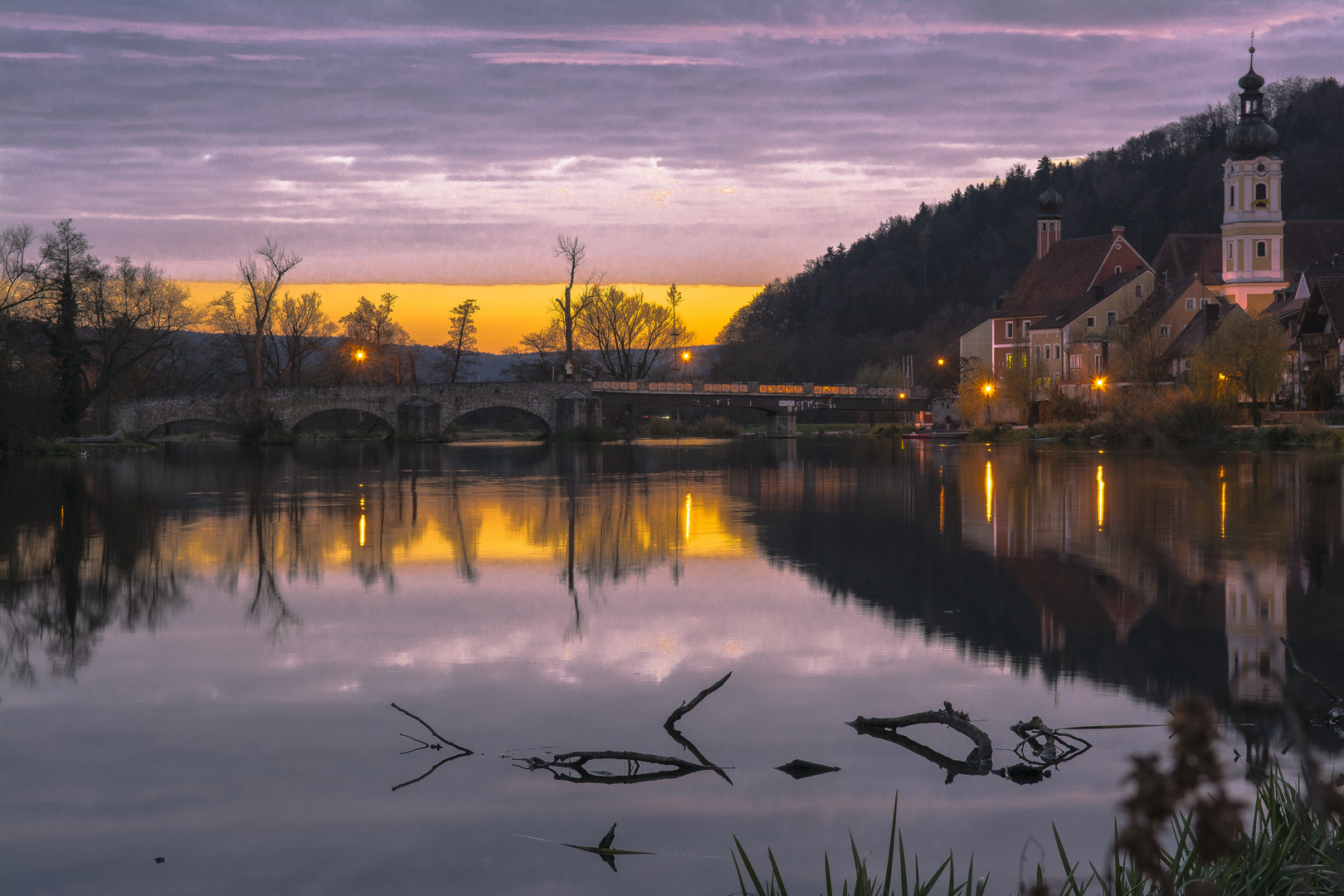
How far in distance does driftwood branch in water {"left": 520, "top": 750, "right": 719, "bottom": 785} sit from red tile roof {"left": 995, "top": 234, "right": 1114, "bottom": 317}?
85447mm

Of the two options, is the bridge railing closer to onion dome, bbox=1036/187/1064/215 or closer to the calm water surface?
onion dome, bbox=1036/187/1064/215

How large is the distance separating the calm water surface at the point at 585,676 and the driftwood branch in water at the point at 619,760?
7cm

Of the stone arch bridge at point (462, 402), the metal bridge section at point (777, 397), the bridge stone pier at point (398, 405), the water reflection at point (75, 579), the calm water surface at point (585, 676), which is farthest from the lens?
the metal bridge section at point (777, 397)

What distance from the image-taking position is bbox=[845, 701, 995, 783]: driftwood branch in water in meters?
6.91

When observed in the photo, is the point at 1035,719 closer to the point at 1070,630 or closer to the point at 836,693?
the point at 836,693

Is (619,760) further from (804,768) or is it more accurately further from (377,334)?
(377,334)

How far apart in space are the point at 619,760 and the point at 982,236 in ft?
517

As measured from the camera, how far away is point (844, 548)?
1727 centimetres

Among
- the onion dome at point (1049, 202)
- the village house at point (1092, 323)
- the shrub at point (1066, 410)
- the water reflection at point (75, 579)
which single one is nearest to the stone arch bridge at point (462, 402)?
the village house at point (1092, 323)

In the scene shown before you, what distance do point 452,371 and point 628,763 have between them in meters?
90.6

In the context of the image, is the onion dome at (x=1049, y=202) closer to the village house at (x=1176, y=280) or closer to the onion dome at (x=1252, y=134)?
the village house at (x=1176, y=280)

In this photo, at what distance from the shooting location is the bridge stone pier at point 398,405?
7162 cm

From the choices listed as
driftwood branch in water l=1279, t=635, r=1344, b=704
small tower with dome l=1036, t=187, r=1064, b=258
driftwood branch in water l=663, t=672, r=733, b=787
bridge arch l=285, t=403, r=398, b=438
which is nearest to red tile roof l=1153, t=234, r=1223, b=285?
small tower with dome l=1036, t=187, r=1064, b=258

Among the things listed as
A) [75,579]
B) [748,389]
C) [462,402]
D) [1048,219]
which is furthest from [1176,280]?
[75,579]
